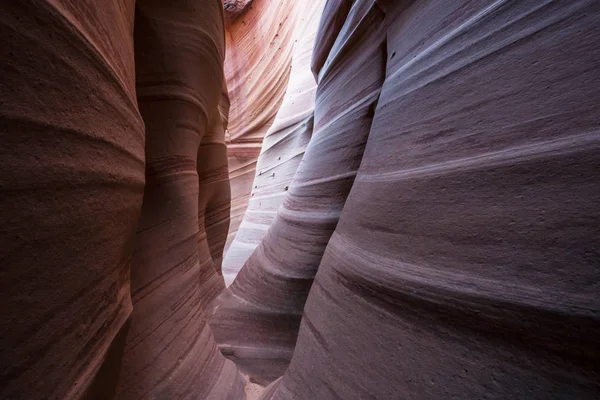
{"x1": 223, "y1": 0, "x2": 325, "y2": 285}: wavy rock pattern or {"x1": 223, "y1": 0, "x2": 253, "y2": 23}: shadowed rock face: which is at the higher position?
{"x1": 223, "y1": 0, "x2": 253, "y2": 23}: shadowed rock face

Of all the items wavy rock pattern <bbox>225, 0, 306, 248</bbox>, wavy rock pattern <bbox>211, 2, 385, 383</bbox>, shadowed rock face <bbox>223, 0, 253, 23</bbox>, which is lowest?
wavy rock pattern <bbox>211, 2, 385, 383</bbox>

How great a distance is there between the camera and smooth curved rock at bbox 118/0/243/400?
709 mm

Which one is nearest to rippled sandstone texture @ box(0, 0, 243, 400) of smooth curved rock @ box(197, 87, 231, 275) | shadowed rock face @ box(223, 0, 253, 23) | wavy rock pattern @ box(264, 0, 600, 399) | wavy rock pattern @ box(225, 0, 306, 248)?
wavy rock pattern @ box(264, 0, 600, 399)

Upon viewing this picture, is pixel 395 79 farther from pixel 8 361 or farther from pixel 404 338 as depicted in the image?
pixel 8 361

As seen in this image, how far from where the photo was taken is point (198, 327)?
87 centimetres

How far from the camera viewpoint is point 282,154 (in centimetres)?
222

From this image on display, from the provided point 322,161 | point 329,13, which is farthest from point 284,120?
point 322,161

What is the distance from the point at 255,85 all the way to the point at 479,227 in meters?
4.25

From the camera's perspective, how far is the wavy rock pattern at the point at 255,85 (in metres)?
3.74

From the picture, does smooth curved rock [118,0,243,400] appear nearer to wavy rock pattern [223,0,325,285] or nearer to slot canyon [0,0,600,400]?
slot canyon [0,0,600,400]

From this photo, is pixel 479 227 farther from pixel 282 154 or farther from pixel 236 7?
pixel 236 7

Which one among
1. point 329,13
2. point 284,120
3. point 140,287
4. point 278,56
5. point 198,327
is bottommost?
point 198,327

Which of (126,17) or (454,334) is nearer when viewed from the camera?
(454,334)

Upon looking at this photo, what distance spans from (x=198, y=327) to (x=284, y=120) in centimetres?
184
